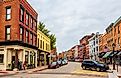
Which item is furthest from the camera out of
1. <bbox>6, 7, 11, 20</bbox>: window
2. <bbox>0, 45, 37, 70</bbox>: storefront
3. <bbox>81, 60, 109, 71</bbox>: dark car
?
<bbox>6, 7, 11, 20</bbox>: window

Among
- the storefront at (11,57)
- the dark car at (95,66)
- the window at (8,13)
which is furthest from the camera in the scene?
the window at (8,13)

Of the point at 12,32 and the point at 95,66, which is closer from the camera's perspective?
the point at 12,32

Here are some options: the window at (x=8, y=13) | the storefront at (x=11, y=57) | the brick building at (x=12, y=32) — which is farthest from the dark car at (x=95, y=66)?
the window at (x=8, y=13)

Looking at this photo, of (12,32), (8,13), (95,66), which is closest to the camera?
(12,32)

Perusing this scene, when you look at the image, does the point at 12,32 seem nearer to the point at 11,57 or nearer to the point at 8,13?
the point at 8,13

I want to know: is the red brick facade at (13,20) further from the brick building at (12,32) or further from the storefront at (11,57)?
the storefront at (11,57)

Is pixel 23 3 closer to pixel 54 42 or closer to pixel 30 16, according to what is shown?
pixel 30 16

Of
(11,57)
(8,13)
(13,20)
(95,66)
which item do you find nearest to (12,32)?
(13,20)

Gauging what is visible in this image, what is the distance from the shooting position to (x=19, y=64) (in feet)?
128

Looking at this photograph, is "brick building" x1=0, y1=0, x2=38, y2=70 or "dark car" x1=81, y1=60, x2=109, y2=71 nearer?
"brick building" x1=0, y1=0, x2=38, y2=70

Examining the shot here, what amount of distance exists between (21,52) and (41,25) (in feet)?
105

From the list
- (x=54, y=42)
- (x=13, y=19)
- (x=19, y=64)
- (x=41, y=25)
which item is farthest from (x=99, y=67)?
(x=54, y=42)

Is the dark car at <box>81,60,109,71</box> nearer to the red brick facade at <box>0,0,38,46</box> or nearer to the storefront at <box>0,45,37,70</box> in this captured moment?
the storefront at <box>0,45,37,70</box>

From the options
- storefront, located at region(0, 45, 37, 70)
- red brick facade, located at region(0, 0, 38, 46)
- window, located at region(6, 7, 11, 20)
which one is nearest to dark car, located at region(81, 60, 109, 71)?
storefront, located at region(0, 45, 37, 70)
